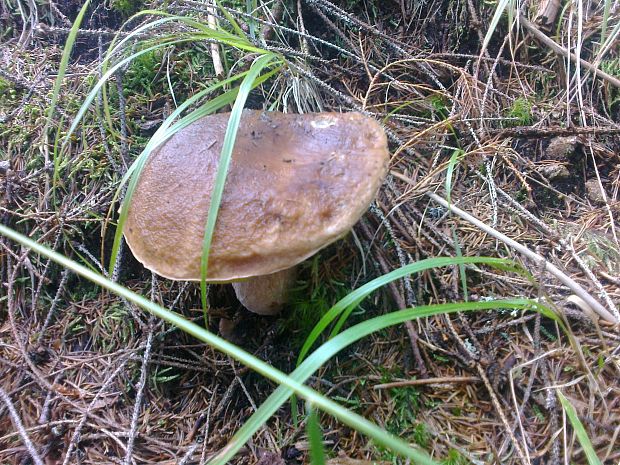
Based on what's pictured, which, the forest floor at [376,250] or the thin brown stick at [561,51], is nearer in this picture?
the forest floor at [376,250]

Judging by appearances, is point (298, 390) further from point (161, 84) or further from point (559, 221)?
point (161, 84)

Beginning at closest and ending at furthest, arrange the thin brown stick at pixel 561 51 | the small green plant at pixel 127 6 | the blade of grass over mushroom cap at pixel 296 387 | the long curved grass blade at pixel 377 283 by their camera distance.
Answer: the blade of grass over mushroom cap at pixel 296 387 < the long curved grass blade at pixel 377 283 < the thin brown stick at pixel 561 51 < the small green plant at pixel 127 6

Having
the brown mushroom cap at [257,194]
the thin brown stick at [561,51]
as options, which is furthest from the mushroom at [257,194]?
the thin brown stick at [561,51]

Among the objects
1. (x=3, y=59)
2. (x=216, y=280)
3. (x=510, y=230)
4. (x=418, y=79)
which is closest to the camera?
(x=216, y=280)

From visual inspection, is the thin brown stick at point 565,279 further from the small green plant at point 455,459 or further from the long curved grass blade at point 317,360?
the small green plant at point 455,459

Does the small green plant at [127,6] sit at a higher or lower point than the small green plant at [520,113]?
higher

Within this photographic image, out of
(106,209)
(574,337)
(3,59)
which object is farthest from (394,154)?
(3,59)

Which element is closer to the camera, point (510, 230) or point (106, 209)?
point (510, 230)
